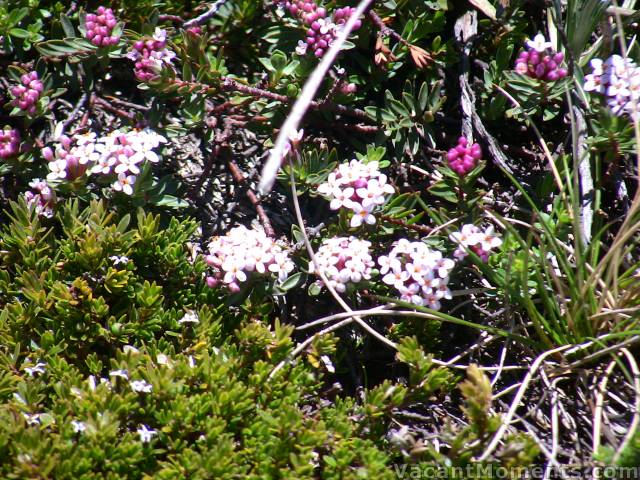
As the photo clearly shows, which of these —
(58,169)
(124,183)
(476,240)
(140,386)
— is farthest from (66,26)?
(476,240)

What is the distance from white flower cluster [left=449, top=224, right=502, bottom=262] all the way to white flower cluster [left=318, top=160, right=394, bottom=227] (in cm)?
33

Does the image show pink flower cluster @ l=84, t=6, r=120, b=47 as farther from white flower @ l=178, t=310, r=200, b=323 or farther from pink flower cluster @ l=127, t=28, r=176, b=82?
white flower @ l=178, t=310, r=200, b=323

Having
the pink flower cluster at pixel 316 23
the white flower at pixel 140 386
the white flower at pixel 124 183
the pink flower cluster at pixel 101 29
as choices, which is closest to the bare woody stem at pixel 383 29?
the pink flower cluster at pixel 316 23

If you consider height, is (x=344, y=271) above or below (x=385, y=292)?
above

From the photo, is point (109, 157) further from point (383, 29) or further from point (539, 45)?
point (539, 45)

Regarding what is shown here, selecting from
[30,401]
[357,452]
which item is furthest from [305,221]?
[30,401]

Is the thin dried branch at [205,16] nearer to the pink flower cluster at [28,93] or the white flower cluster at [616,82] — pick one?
the pink flower cluster at [28,93]

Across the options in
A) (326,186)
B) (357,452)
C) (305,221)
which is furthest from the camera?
(305,221)

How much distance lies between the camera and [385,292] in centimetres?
262

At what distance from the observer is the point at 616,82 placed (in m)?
2.53

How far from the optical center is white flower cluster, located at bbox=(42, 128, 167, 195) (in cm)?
261

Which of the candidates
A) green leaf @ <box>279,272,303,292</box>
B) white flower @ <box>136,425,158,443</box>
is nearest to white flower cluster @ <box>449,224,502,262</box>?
green leaf @ <box>279,272,303,292</box>

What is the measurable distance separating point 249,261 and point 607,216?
61.3 inches

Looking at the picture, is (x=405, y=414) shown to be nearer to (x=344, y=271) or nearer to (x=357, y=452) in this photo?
(x=357, y=452)
